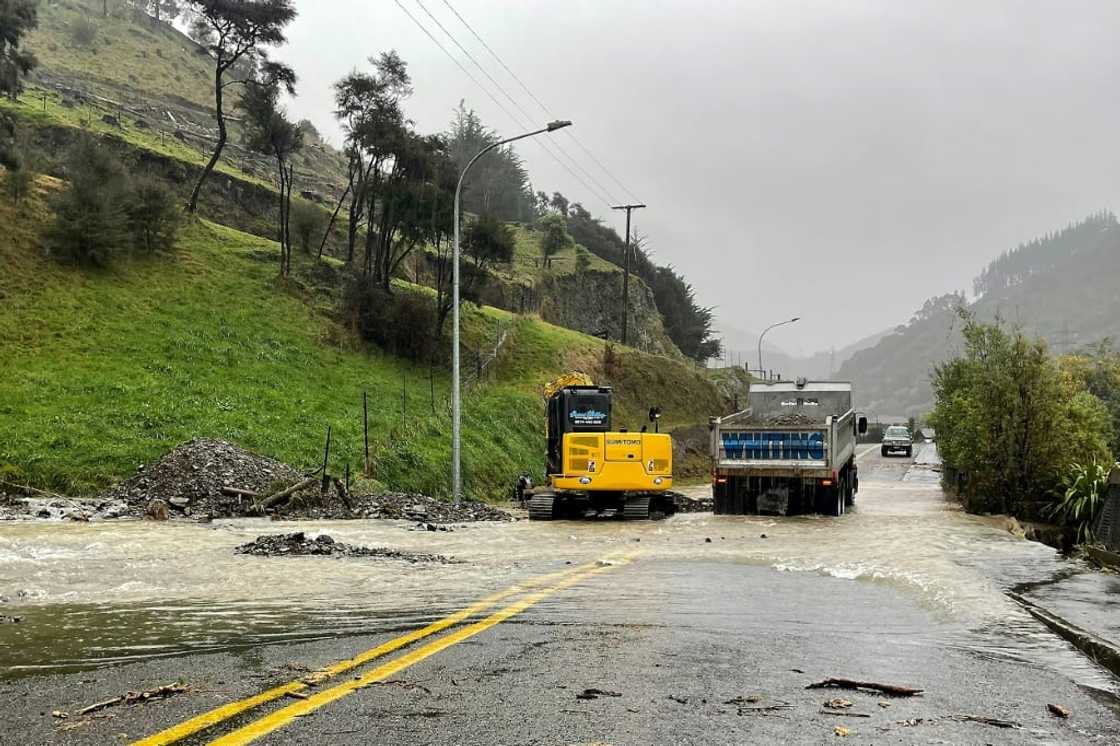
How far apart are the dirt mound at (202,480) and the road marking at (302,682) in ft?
46.0

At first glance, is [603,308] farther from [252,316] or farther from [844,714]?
[844,714]

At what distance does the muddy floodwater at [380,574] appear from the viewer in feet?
24.0

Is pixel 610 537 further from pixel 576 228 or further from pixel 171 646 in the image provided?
pixel 576 228

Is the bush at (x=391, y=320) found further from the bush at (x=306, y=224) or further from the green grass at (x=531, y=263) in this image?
the green grass at (x=531, y=263)

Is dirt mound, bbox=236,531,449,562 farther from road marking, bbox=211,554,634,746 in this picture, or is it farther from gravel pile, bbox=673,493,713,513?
gravel pile, bbox=673,493,713,513

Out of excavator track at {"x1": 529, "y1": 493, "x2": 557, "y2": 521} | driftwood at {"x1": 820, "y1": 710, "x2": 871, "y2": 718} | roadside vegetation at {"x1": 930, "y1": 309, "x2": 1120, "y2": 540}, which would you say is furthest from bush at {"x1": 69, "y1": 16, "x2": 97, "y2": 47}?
driftwood at {"x1": 820, "y1": 710, "x2": 871, "y2": 718}

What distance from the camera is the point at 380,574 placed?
37.1 feet

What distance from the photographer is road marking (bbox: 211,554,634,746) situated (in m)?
4.50

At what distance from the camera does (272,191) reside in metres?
66.7

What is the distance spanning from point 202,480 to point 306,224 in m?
32.5

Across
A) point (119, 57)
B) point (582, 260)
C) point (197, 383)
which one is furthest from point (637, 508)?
point (119, 57)

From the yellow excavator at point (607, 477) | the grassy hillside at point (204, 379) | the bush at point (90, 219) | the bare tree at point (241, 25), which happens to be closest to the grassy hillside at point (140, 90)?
the bare tree at point (241, 25)

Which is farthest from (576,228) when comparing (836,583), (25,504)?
(836,583)

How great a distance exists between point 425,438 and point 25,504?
45.3ft
